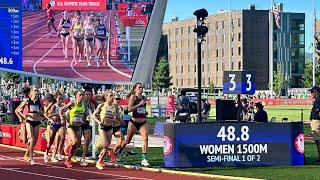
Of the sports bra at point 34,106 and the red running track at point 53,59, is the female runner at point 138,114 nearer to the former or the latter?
the sports bra at point 34,106

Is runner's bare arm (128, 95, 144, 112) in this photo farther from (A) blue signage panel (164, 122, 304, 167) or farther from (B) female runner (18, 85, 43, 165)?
(B) female runner (18, 85, 43, 165)

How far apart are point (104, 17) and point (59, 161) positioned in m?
24.1

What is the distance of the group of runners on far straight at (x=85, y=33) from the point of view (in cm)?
4241

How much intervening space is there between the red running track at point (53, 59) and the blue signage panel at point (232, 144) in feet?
84.7

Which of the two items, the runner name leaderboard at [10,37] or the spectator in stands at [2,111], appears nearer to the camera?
the runner name leaderboard at [10,37]

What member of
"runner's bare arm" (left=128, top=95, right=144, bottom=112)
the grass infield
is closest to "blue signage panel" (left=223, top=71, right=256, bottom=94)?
the grass infield

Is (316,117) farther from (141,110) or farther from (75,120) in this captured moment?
(75,120)

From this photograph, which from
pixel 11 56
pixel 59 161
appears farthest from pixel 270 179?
pixel 11 56

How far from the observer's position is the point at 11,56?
34.8 metres

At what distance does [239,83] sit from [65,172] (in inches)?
190

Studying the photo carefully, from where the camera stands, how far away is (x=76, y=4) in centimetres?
4162

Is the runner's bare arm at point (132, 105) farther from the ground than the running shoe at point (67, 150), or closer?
farther from the ground

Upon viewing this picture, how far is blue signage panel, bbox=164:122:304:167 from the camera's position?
674 inches

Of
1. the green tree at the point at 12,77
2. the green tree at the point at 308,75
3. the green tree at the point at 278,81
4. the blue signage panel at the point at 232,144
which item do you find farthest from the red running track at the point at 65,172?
the green tree at the point at 278,81
